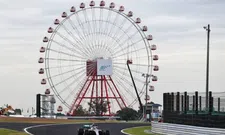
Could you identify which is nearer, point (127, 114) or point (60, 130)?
point (60, 130)

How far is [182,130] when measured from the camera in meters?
36.9

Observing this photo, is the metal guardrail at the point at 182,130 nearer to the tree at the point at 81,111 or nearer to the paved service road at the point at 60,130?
the paved service road at the point at 60,130

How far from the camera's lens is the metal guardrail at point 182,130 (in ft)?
103

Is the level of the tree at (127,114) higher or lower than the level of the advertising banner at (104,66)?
lower

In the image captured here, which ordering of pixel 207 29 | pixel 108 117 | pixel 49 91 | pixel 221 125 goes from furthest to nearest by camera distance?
pixel 108 117 < pixel 49 91 < pixel 207 29 < pixel 221 125

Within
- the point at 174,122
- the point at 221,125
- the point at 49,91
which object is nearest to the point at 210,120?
the point at 221,125

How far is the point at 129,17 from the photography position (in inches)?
3211

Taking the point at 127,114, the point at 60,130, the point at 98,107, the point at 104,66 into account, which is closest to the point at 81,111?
the point at 98,107

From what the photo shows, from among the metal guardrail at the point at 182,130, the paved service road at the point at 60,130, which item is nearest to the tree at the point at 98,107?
the paved service road at the point at 60,130

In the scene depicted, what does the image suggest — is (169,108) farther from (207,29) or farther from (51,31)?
(51,31)

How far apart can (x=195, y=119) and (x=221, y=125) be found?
399 centimetres

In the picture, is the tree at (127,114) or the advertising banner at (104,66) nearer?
the advertising banner at (104,66)

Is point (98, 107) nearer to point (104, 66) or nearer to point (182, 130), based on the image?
point (104, 66)

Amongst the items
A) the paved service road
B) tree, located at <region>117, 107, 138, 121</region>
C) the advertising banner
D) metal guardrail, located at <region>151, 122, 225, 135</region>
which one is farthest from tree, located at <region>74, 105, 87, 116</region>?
metal guardrail, located at <region>151, 122, 225, 135</region>
